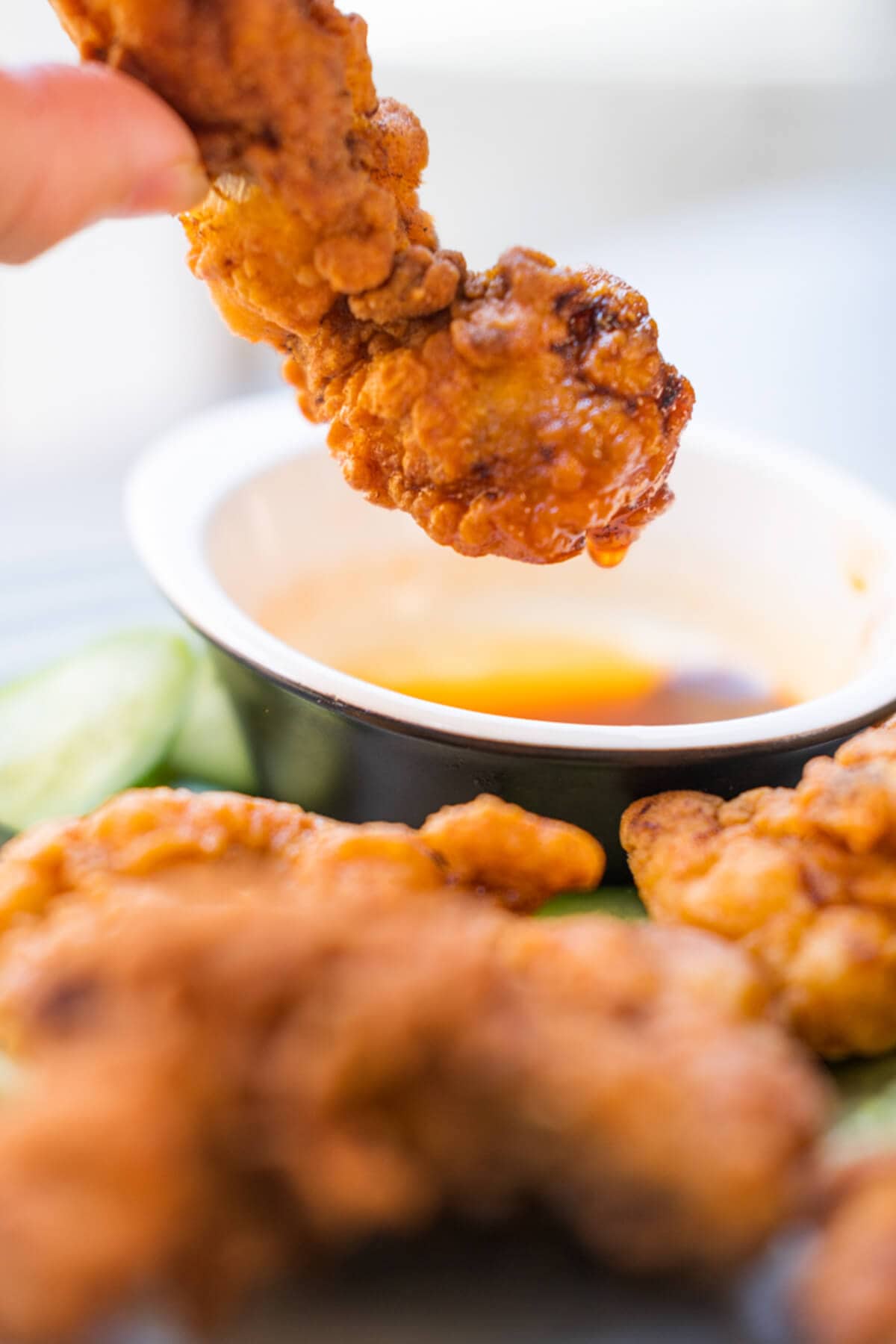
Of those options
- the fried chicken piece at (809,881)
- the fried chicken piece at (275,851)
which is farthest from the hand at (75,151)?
the fried chicken piece at (809,881)

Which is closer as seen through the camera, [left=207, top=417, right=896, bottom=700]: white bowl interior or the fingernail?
the fingernail

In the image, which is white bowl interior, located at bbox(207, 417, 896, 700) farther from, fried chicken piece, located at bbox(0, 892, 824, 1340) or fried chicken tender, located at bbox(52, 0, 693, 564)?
fried chicken piece, located at bbox(0, 892, 824, 1340)

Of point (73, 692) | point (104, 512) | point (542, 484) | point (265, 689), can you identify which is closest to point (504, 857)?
point (542, 484)

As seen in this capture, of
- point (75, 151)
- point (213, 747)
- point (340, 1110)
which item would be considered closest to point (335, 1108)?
point (340, 1110)

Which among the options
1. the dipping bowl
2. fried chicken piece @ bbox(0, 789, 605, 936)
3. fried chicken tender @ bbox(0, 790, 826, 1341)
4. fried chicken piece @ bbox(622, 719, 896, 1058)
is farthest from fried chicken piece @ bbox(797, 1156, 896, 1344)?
the dipping bowl

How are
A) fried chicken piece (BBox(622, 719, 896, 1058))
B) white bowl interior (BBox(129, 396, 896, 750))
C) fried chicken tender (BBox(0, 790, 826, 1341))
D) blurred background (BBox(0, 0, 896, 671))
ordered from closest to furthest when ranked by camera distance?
fried chicken tender (BBox(0, 790, 826, 1341)) → fried chicken piece (BBox(622, 719, 896, 1058)) → white bowl interior (BBox(129, 396, 896, 750)) → blurred background (BBox(0, 0, 896, 671))

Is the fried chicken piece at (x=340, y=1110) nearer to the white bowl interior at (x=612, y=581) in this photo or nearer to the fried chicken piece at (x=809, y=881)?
the fried chicken piece at (x=809, y=881)
